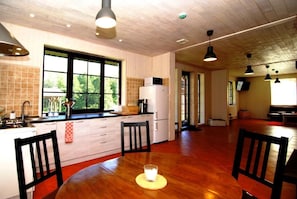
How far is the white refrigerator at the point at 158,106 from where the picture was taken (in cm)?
470

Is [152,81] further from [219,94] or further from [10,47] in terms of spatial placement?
[219,94]

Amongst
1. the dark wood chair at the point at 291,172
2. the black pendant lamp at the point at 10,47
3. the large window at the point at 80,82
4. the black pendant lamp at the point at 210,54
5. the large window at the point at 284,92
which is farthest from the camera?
the large window at the point at 284,92

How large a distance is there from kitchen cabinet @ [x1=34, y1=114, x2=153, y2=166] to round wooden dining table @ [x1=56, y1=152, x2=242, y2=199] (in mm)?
2130

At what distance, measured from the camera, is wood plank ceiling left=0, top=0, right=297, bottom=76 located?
2.50m

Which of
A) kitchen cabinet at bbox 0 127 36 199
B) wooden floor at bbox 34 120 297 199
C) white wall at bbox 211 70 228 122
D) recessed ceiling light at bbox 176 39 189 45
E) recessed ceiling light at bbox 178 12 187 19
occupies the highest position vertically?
recessed ceiling light at bbox 176 39 189 45

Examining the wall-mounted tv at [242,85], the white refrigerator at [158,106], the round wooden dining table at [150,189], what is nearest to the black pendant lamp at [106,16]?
the round wooden dining table at [150,189]

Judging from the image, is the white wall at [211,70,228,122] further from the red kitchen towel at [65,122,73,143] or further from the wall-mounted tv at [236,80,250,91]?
the red kitchen towel at [65,122,73,143]

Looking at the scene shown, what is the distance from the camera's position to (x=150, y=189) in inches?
39.4

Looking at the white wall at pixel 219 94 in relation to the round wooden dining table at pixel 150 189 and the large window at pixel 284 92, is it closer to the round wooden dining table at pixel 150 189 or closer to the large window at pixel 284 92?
the large window at pixel 284 92

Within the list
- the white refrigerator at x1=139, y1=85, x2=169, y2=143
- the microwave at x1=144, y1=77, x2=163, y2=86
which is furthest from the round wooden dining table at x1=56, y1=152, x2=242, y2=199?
the microwave at x1=144, y1=77, x2=163, y2=86

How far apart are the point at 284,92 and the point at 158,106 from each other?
970cm

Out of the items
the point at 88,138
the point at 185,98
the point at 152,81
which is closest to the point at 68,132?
the point at 88,138

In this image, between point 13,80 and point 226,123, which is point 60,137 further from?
point 226,123

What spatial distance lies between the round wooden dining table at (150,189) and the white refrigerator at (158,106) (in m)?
3.24
